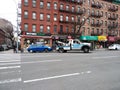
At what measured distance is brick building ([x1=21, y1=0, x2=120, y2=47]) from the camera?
4581 cm

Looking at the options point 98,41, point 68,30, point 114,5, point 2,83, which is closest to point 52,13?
point 68,30

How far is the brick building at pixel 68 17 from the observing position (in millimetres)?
45812

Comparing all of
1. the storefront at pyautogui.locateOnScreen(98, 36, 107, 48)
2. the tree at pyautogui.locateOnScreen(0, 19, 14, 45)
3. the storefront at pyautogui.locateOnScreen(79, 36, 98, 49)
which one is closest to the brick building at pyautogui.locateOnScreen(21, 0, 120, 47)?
the storefront at pyautogui.locateOnScreen(79, 36, 98, 49)

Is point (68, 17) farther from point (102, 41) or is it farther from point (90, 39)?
point (102, 41)

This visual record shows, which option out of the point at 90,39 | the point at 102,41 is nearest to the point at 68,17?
the point at 90,39

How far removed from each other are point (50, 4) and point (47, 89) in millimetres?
43306

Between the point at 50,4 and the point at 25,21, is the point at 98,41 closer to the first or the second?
the point at 50,4

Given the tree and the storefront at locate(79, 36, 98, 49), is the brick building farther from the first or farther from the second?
the tree

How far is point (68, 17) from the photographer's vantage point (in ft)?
168

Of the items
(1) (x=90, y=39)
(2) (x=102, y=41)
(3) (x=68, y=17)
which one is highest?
(3) (x=68, y=17)

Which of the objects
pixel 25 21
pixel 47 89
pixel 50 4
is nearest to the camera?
pixel 47 89

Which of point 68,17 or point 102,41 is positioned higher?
point 68,17

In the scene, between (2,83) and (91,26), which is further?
(91,26)

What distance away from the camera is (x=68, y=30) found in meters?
51.1
